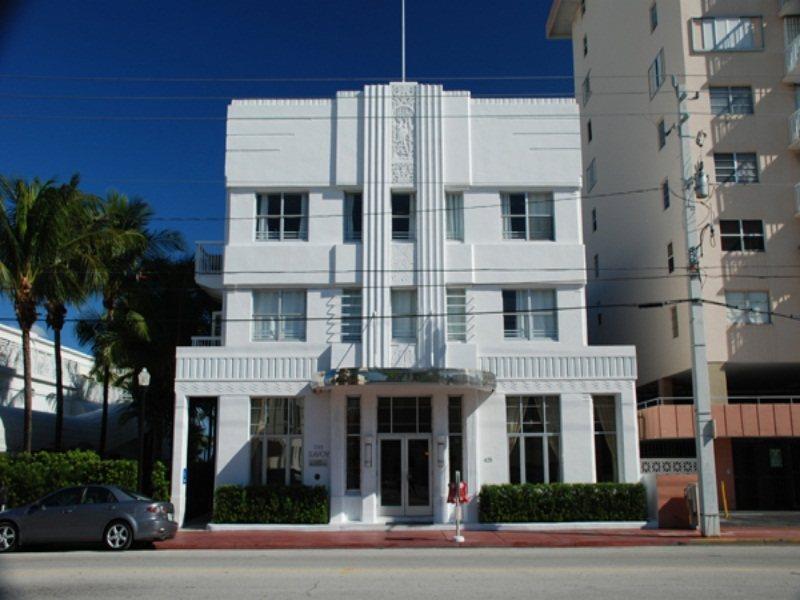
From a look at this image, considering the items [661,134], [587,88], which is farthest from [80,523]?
[587,88]

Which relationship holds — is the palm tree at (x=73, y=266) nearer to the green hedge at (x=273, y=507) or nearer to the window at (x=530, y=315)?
the green hedge at (x=273, y=507)

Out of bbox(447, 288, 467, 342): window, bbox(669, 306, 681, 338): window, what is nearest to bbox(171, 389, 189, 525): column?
bbox(447, 288, 467, 342): window

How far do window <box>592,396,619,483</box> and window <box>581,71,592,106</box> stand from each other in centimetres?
2111

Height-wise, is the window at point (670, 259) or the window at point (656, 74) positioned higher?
the window at point (656, 74)

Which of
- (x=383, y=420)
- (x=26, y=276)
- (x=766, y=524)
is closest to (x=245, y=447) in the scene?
(x=383, y=420)

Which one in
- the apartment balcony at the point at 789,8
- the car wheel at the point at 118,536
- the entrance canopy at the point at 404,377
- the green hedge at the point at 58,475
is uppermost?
the apartment balcony at the point at 789,8

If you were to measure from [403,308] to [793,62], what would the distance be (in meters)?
18.1

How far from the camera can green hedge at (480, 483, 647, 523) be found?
23797 millimetres

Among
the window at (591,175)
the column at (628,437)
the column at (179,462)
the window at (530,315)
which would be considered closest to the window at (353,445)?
the column at (179,462)

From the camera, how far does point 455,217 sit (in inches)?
1043

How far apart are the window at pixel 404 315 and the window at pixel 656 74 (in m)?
15.5

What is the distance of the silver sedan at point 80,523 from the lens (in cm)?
1952

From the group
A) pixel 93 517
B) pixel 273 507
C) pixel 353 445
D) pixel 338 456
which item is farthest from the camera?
pixel 353 445

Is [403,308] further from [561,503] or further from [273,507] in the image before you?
[561,503]
